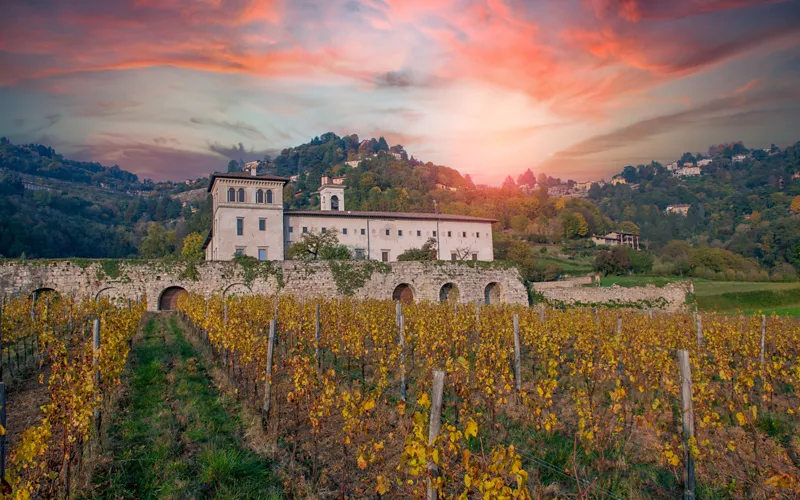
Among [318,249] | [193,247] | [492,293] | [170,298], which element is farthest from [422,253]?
[193,247]

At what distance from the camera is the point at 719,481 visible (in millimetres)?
5477

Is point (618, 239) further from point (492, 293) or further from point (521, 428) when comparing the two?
point (521, 428)

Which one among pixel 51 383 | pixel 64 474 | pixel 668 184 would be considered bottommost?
pixel 64 474

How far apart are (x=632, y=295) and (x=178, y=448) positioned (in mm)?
35236

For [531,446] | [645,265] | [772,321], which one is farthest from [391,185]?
[531,446]

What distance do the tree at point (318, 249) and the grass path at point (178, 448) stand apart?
24.4 meters

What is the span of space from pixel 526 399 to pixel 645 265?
57.6 metres

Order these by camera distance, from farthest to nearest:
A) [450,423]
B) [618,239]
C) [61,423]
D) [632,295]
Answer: [618,239] → [632,295] → [450,423] → [61,423]

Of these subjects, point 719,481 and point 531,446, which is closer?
point 719,481

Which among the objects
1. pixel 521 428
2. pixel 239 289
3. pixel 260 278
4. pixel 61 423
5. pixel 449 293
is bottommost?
pixel 521 428

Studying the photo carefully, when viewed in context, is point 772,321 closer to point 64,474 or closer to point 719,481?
point 719,481

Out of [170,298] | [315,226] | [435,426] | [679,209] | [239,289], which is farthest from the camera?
[679,209]

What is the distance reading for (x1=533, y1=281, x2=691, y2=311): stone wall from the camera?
3466 centimetres

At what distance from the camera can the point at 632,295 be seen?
3509 centimetres
